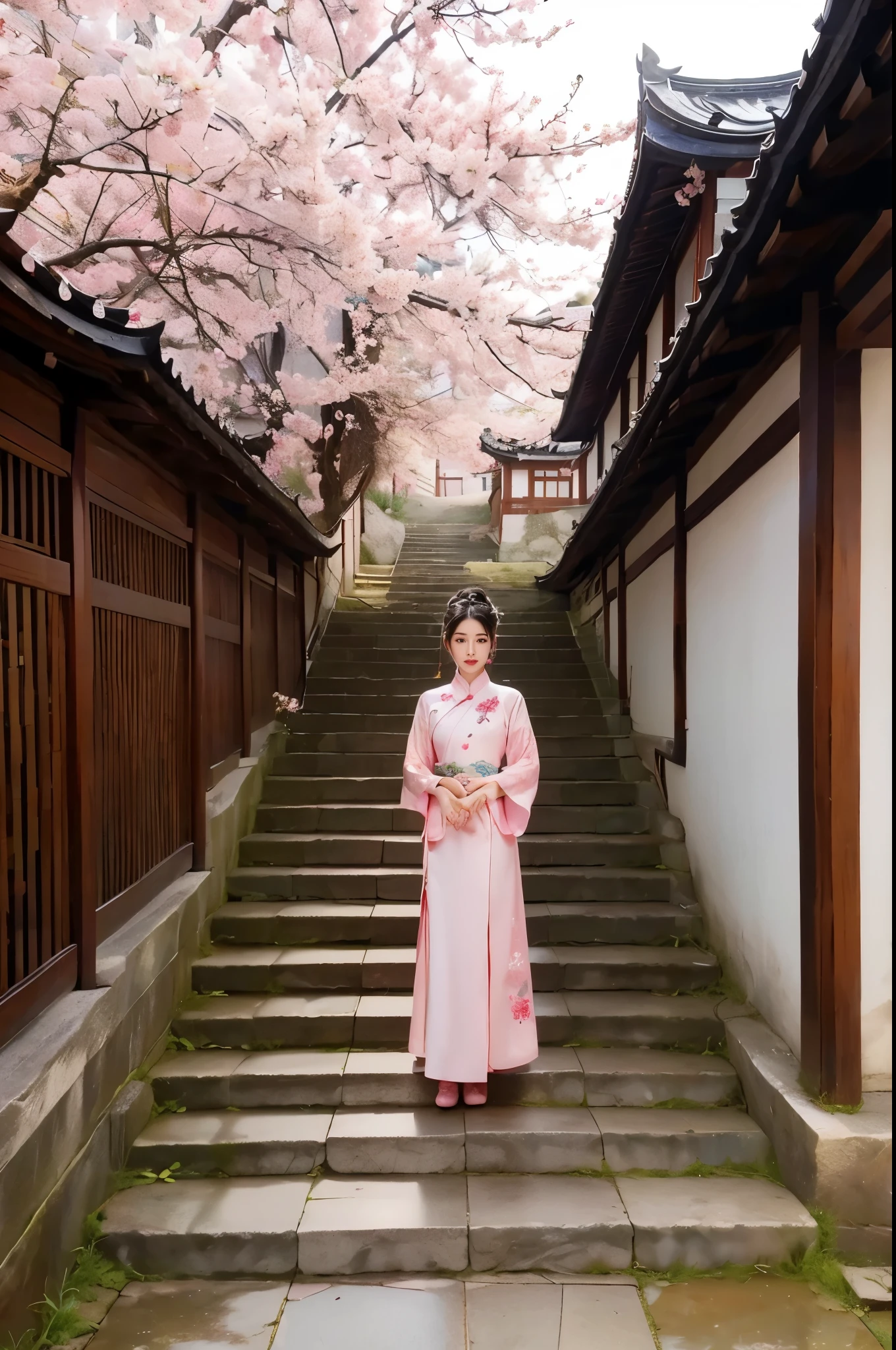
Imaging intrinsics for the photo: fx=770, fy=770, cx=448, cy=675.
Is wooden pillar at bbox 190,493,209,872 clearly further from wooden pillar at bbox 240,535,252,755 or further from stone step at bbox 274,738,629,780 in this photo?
stone step at bbox 274,738,629,780

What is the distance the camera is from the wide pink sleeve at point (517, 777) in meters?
3.93

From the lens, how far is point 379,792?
692cm

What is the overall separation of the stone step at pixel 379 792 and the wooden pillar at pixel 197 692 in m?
1.57

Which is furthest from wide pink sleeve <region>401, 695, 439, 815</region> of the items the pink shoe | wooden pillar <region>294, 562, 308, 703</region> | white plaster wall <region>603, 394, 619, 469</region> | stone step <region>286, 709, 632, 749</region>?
white plaster wall <region>603, 394, 619, 469</region>

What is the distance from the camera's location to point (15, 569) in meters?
2.93

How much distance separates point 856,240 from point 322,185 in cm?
483

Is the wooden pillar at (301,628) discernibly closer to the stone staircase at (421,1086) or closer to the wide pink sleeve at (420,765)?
the stone staircase at (421,1086)

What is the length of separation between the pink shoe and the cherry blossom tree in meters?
5.05

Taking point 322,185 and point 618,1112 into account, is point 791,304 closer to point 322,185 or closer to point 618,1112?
point 618,1112

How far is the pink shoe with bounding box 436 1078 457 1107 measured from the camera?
3.92 metres

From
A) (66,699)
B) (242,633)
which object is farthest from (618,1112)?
(242,633)

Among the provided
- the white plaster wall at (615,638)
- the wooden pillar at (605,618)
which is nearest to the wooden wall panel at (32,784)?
the white plaster wall at (615,638)

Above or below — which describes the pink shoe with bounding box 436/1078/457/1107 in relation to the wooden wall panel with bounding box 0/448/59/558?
below

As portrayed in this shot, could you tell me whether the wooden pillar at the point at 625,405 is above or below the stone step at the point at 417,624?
above
